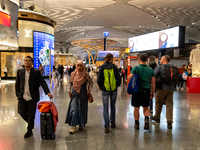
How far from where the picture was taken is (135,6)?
20.5 metres

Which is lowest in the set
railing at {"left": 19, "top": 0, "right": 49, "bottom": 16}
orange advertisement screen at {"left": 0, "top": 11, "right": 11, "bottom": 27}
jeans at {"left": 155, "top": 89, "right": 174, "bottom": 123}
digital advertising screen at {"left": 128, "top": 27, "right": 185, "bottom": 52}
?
jeans at {"left": 155, "top": 89, "right": 174, "bottom": 123}

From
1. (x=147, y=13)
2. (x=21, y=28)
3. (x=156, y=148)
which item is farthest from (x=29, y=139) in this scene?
(x=147, y=13)

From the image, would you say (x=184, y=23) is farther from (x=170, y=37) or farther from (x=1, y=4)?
(x=1, y=4)

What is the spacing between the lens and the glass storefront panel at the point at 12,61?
18.6 m

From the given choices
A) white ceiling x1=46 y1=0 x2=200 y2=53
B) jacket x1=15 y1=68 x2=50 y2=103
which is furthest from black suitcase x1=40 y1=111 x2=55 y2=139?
white ceiling x1=46 y1=0 x2=200 y2=53

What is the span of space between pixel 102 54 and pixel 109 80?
19096mm

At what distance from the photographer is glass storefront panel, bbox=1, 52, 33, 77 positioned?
731 inches

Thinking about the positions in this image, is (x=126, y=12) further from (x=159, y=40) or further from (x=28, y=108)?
(x=28, y=108)

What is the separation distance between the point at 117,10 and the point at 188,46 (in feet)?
43.3

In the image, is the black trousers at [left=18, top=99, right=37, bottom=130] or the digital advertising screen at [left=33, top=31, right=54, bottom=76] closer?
the black trousers at [left=18, top=99, right=37, bottom=130]

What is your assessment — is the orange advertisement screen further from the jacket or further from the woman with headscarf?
the woman with headscarf

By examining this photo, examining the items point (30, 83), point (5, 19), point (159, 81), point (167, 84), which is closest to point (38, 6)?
point (5, 19)

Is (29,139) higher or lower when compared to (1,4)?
lower

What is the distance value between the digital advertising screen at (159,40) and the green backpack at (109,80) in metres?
8.27
